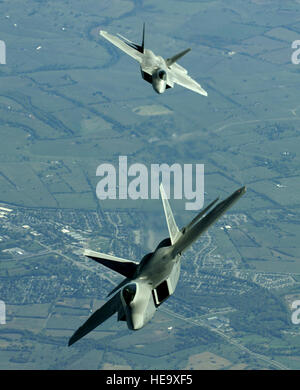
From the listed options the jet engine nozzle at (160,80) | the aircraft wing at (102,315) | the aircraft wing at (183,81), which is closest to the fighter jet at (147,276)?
the aircraft wing at (102,315)

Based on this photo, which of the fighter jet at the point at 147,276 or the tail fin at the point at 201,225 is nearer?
the fighter jet at the point at 147,276

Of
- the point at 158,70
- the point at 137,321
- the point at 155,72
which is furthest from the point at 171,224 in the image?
the point at 158,70

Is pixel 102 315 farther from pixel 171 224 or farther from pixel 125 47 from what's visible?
pixel 125 47

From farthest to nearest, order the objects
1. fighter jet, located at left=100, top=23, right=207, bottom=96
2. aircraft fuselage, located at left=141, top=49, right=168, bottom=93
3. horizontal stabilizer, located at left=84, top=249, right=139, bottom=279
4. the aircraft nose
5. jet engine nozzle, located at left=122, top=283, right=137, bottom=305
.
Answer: fighter jet, located at left=100, top=23, right=207, bottom=96 < aircraft fuselage, located at left=141, top=49, right=168, bottom=93 < horizontal stabilizer, located at left=84, top=249, right=139, bottom=279 < jet engine nozzle, located at left=122, top=283, right=137, bottom=305 < the aircraft nose

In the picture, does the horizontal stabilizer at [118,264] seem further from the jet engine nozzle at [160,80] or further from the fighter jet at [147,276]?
the jet engine nozzle at [160,80]

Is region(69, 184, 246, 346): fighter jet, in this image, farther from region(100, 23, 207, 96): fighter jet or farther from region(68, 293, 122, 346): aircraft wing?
region(100, 23, 207, 96): fighter jet

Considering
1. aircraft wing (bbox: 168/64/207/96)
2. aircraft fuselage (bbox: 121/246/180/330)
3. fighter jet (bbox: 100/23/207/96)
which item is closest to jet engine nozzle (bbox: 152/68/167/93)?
fighter jet (bbox: 100/23/207/96)

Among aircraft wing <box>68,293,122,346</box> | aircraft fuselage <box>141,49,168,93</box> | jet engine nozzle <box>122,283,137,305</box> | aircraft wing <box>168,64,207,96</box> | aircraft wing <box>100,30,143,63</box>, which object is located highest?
jet engine nozzle <box>122,283,137,305</box>

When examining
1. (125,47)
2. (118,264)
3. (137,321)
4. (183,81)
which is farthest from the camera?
(125,47)
